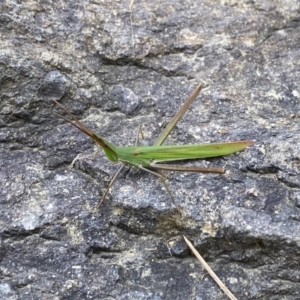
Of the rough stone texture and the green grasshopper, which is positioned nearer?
the rough stone texture

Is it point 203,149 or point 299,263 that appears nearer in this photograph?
point 299,263

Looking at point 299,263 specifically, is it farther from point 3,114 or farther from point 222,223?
point 3,114

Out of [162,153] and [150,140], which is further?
[150,140]

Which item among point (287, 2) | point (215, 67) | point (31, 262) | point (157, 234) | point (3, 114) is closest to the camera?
point (31, 262)

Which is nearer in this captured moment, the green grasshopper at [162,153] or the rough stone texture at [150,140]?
the rough stone texture at [150,140]

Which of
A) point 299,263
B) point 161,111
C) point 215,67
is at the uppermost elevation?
point 215,67

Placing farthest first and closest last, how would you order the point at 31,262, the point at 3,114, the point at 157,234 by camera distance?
1. the point at 3,114
2. the point at 157,234
3. the point at 31,262

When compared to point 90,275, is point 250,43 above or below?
above

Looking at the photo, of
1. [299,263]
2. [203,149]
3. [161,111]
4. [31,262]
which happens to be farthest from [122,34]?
[299,263]
